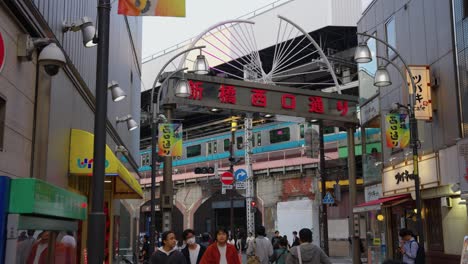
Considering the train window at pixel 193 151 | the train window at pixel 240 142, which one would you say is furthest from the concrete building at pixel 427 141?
the train window at pixel 193 151

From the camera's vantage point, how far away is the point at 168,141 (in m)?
19.5

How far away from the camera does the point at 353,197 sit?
23.5 metres

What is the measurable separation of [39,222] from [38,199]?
1.21ft

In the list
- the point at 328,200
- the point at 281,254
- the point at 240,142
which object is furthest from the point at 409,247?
the point at 240,142

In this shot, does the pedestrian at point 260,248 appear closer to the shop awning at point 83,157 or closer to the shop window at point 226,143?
the shop awning at point 83,157

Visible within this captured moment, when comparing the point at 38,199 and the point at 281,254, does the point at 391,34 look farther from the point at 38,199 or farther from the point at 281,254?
the point at 38,199

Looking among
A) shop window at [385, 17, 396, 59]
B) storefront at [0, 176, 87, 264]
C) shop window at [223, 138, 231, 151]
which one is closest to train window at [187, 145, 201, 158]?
shop window at [223, 138, 231, 151]

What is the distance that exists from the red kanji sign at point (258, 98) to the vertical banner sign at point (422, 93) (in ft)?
17.4

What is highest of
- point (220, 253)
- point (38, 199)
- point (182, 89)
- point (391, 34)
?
point (391, 34)

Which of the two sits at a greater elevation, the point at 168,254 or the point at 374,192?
the point at 374,192

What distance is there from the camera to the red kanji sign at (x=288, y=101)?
21359 mm

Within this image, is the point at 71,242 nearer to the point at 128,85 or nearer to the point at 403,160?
the point at 403,160

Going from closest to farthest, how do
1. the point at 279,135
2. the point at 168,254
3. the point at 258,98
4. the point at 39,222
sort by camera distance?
the point at 39,222
the point at 168,254
the point at 258,98
the point at 279,135

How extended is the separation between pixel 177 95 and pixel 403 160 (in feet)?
27.8
